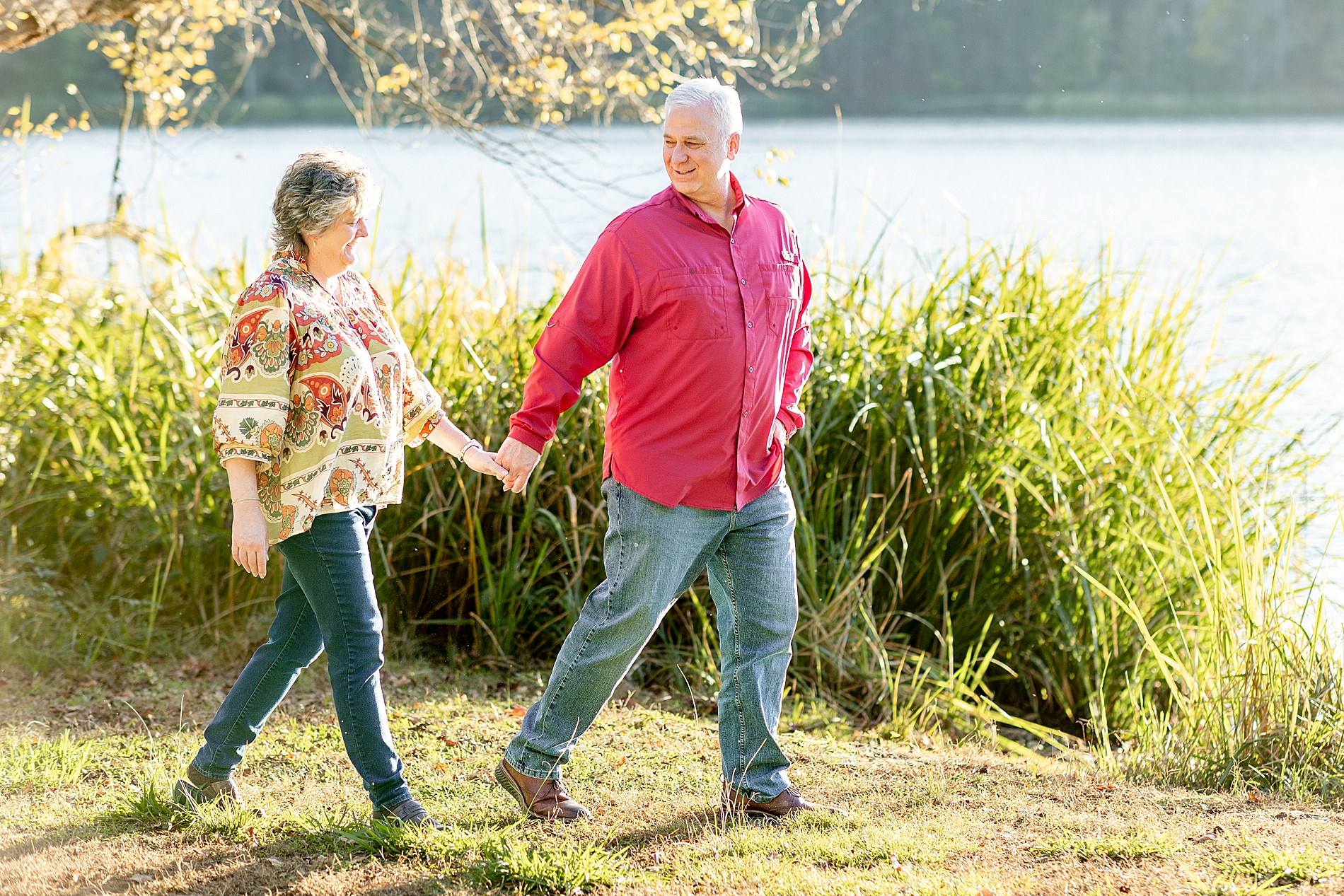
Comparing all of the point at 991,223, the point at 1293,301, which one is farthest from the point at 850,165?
the point at 1293,301

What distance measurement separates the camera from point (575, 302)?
9.41 ft

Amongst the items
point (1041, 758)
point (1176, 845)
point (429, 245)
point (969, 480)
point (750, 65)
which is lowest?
point (1041, 758)

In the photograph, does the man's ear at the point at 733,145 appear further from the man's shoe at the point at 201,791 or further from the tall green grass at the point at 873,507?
the man's shoe at the point at 201,791

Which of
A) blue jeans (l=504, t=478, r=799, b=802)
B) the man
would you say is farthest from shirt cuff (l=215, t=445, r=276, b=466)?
blue jeans (l=504, t=478, r=799, b=802)

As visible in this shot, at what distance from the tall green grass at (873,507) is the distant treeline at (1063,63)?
7.42 meters

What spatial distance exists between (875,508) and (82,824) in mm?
2965

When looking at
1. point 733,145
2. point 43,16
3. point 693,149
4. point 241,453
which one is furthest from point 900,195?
point 241,453

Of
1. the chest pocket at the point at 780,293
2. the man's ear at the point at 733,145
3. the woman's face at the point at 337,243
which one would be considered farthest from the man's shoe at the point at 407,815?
the man's ear at the point at 733,145

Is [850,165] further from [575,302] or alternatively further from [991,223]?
[575,302]

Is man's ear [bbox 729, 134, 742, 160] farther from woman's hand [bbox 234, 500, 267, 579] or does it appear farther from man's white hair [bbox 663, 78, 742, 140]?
woman's hand [bbox 234, 500, 267, 579]

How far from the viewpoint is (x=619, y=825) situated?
3068 millimetres

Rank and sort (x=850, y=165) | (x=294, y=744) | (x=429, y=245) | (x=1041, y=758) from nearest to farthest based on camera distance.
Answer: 1. (x=294, y=744)
2. (x=1041, y=758)
3. (x=429, y=245)
4. (x=850, y=165)

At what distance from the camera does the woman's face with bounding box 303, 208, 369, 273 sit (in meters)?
2.73

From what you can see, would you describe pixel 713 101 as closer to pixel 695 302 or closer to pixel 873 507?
pixel 695 302
